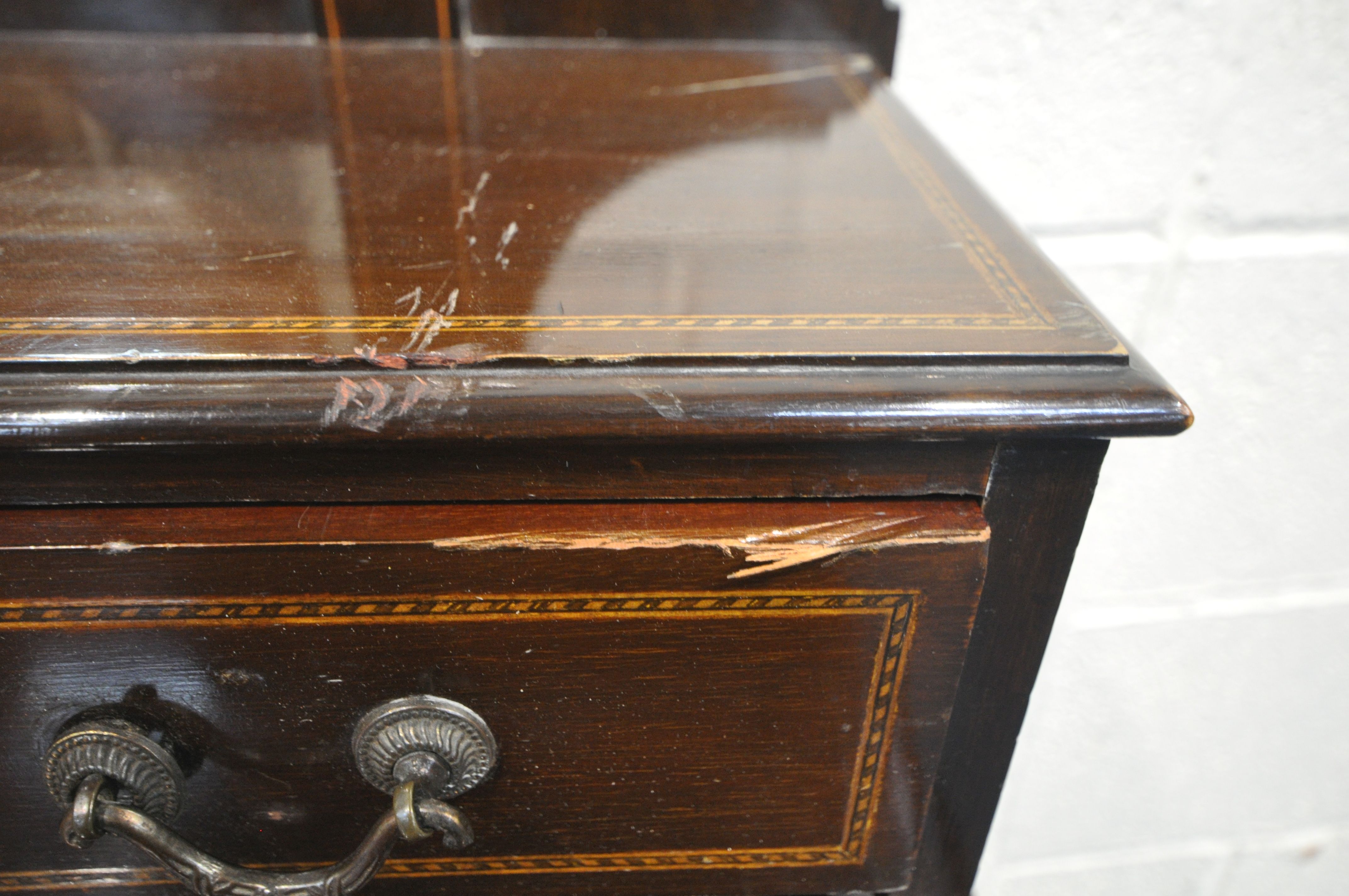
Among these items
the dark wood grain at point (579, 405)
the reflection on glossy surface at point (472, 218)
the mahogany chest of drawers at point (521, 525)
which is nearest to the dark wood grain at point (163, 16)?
the reflection on glossy surface at point (472, 218)

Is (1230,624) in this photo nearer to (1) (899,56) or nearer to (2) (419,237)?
(1) (899,56)

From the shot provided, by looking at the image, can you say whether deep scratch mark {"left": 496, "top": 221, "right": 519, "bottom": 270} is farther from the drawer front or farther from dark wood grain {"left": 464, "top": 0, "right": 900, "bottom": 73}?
dark wood grain {"left": 464, "top": 0, "right": 900, "bottom": 73}

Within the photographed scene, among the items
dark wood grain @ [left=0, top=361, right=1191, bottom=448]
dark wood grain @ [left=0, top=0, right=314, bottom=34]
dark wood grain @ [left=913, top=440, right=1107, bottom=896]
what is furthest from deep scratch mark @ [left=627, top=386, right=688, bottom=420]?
dark wood grain @ [left=0, top=0, right=314, bottom=34]

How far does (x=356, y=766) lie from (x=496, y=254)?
0.19m

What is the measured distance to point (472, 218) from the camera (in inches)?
14.7

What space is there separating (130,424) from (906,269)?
0.26 m

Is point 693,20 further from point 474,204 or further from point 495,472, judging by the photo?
point 495,472

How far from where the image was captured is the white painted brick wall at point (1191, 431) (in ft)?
2.10

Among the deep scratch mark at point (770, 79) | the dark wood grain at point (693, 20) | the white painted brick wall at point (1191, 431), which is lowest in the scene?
the white painted brick wall at point (1191, 431)

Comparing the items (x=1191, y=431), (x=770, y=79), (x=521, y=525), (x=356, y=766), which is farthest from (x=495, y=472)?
(x=1191, y=431)

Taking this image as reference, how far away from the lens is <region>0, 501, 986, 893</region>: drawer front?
0.97 feet

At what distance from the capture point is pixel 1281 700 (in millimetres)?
916

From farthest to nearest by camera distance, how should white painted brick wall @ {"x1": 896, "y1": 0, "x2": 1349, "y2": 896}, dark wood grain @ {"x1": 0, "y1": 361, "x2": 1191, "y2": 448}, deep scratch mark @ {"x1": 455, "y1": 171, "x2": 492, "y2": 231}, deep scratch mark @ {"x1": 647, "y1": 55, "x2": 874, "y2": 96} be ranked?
white painted brick wall @ {"x1": 896, "y1": 0, "x2": 1349, "y2": 896}
deep scratch mark @ {"x1": 647, "y1": 55, "x2": 874, "y2": 96}
deep scratch mark @ {"x1": 455, "y1": 171, "x2": 492, "y2": 231}
dark wood grain @ {"x1": 0, "y1": 361, "x2": 1191, "y2": 448}

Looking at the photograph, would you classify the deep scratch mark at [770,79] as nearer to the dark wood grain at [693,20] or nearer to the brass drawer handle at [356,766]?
the dark wood grain at [693,20]
